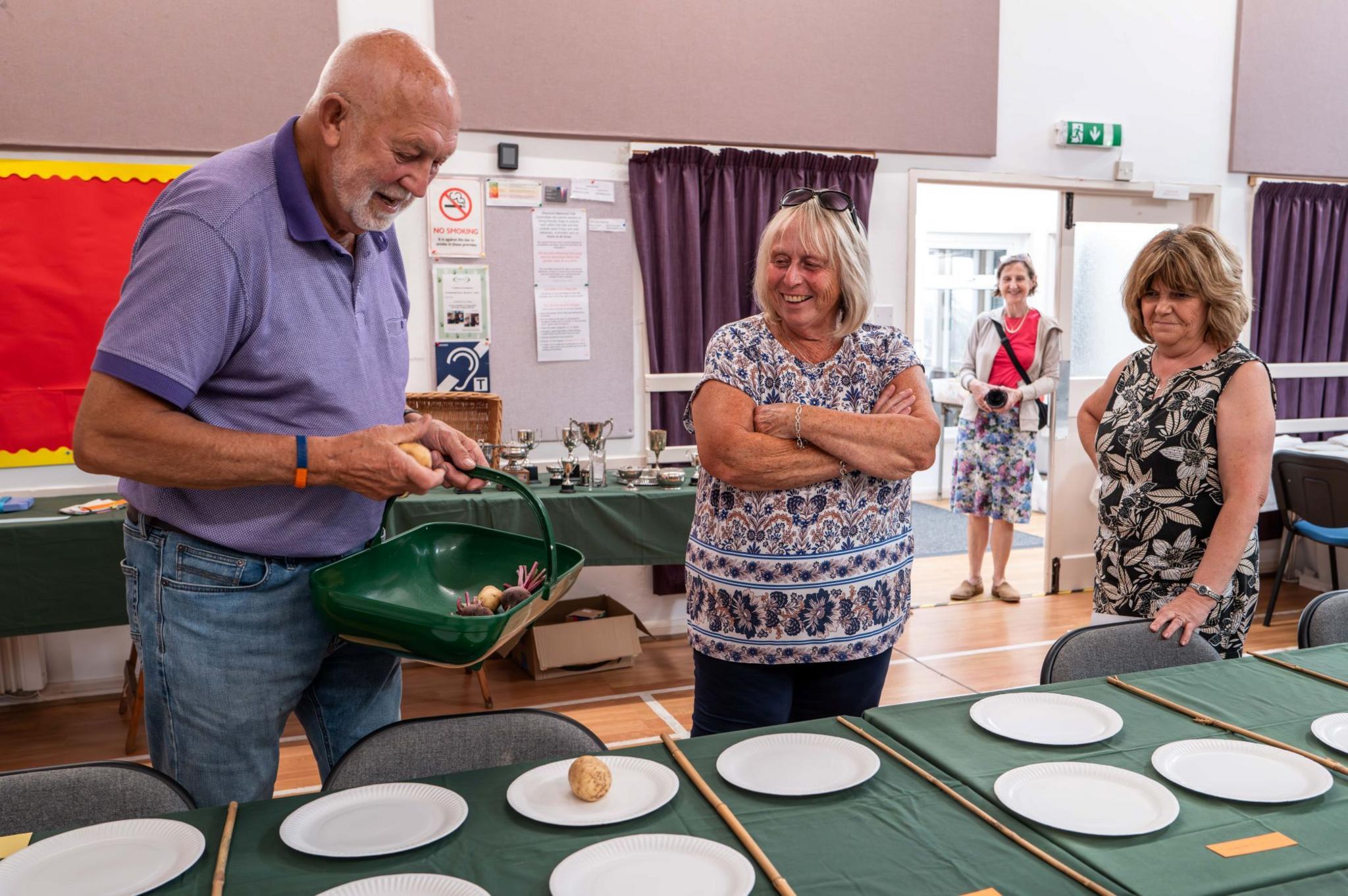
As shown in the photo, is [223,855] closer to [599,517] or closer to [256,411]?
[256,411]

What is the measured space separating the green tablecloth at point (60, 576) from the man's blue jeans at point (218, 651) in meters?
2.06

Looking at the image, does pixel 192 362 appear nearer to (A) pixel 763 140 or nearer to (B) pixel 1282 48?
(A) pixel 763 140

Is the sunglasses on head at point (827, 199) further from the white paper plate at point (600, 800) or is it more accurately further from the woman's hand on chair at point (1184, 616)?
the white paper plate at point (600, 800)

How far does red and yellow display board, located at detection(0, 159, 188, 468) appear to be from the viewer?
3719mm

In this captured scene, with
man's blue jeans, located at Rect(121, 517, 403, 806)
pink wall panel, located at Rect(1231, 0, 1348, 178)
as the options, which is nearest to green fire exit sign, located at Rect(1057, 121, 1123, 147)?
pink wall panel, located at Rect(1231, 0, 1348, 178)

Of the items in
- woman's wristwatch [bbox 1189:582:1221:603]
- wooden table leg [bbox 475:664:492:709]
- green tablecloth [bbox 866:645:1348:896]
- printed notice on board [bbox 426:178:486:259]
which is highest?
printed notice on board [bbox 426:178:486:259]

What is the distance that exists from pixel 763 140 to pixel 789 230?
288 centimetres

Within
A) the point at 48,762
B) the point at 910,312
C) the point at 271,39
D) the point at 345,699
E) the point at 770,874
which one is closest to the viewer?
the point at 770,874

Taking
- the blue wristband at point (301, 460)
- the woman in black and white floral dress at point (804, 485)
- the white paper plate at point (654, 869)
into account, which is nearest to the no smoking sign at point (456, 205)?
the woman in black and white floral dress at point (804, 485)

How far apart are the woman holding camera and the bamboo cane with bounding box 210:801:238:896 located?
454 centimetres

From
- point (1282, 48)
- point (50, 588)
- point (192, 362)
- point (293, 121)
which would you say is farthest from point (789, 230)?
point (1282, 48)

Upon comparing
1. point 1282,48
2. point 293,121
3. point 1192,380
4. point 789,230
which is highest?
point 1282,48

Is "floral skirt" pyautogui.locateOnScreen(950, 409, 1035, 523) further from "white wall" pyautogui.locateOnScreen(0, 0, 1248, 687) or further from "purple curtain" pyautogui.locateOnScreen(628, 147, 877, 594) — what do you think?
"purple curtain" pyautogui.locateOnScreen(628, 147, 877, 594)

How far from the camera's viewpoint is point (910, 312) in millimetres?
5051
